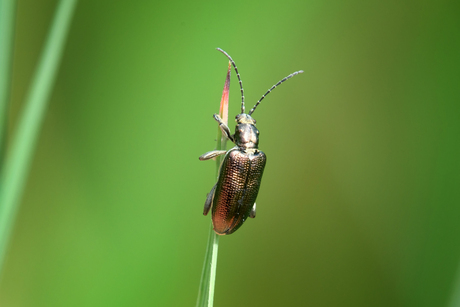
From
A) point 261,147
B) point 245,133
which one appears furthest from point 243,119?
point 261,147

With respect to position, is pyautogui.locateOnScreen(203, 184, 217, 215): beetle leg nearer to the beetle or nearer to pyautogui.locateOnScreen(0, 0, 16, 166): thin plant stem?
the beetle

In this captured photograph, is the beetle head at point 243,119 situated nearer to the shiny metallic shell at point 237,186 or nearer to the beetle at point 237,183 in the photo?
the beetle at point 237,183

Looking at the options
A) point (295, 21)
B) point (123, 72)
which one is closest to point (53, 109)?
point (123, 72)

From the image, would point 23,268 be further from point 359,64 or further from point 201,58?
point 359,64

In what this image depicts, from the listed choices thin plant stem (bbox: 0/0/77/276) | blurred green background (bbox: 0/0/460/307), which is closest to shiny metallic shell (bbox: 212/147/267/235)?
blurred green background (bbox: 0/0/460/307)

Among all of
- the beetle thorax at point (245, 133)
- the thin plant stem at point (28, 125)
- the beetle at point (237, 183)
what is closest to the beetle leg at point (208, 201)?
the beetle at point (237, 183)

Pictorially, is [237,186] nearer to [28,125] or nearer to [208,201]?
[208,201]
